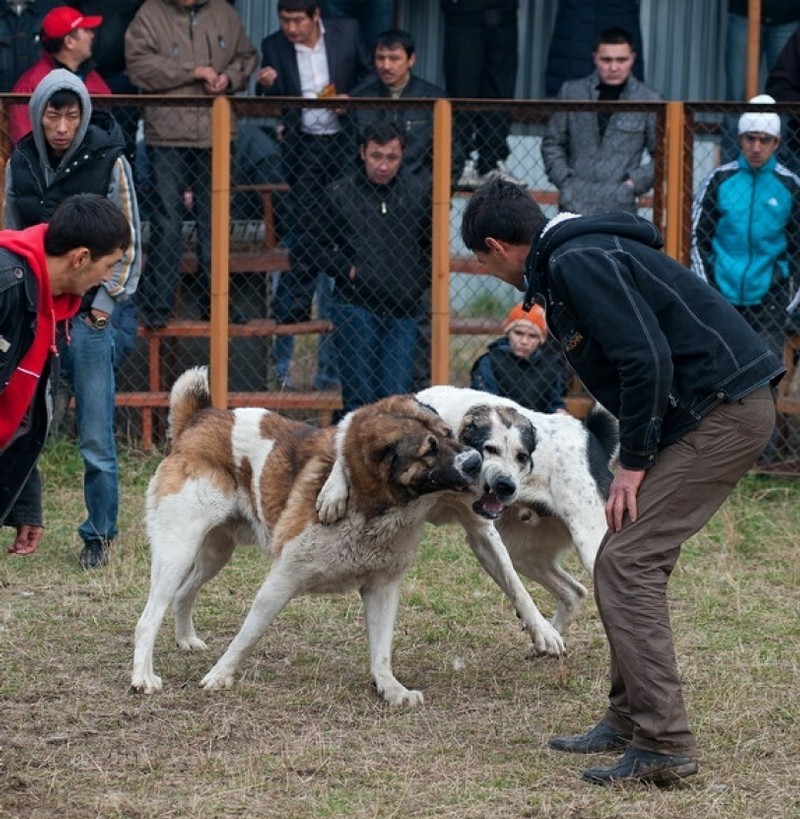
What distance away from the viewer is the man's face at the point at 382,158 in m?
8.77

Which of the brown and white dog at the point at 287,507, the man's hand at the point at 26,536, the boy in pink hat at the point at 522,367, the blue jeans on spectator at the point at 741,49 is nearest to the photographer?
the man's hand at the point at 26,536

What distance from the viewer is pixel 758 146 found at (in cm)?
877

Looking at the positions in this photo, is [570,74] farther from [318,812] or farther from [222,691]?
[318,812]

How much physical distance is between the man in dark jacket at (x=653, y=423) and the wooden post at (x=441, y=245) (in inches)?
174

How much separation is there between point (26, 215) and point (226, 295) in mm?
1952

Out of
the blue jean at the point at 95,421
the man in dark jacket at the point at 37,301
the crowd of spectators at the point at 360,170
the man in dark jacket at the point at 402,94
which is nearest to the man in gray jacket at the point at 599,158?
the crowd of spectators at the point at 360,170

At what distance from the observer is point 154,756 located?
15.7 feet

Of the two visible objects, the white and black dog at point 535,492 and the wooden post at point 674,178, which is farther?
the wooden post at point 674,178

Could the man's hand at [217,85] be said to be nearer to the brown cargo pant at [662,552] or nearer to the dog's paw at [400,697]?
the dog's paw at [400,697]

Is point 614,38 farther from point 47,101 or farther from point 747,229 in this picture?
point 47,101

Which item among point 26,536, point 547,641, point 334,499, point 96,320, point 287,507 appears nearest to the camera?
point 26,536

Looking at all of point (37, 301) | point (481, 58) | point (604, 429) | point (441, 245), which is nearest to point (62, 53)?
point (441, 245)

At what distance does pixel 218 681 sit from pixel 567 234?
2.26m

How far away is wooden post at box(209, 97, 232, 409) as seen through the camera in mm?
8883
